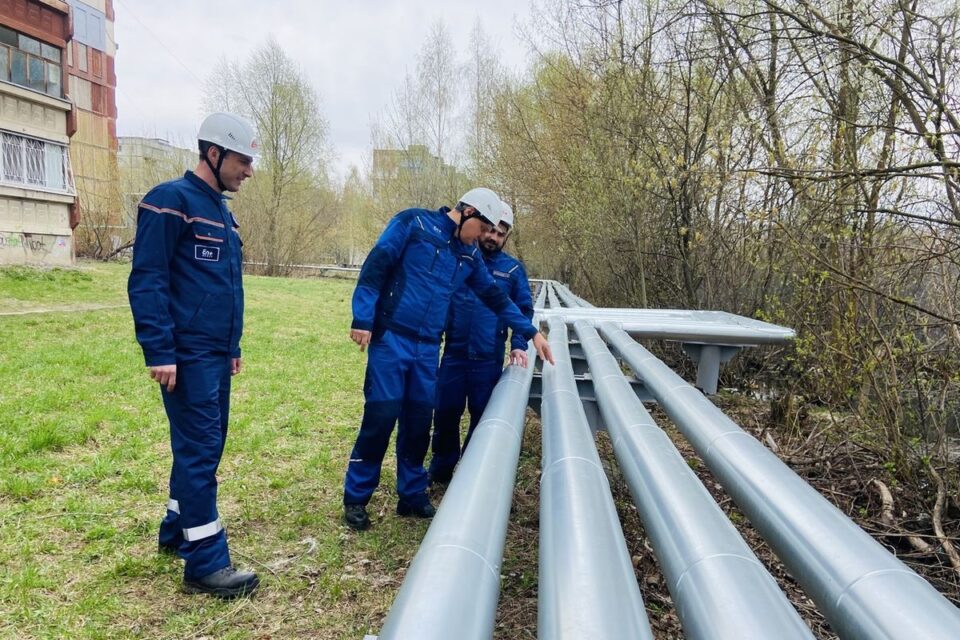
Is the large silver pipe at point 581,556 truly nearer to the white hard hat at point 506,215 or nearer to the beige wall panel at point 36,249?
the white hard hat at point 506,215

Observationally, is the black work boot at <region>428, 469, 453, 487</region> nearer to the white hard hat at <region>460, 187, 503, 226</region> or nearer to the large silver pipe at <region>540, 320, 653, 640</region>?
the white hard hat at <region>460, 187, 503, 226</region>

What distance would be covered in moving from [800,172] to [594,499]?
3115mm

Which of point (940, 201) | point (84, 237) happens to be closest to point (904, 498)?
point (940, 201)

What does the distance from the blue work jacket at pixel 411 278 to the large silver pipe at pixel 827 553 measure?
1.62 m

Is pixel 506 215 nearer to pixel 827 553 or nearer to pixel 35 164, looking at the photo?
pixel 827 553

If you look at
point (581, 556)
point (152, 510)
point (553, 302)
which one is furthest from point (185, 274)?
point (553, 302)

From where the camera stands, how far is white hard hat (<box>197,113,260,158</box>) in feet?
8.99

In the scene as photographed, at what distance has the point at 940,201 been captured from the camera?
3510 mm

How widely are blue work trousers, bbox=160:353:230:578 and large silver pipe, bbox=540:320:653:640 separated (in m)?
1.53

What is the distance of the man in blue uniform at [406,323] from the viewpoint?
127 inches

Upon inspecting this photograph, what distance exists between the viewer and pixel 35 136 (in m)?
16.2

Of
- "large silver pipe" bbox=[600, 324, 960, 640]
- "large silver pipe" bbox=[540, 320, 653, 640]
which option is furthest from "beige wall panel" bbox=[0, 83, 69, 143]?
"large silver pipe" bbox=[600, 324, 960, 640]

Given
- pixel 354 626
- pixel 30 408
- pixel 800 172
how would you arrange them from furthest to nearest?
pixel 30 408 → pixel 800 172 → pixel 354 626

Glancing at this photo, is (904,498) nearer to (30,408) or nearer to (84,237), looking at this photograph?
(30,408)
